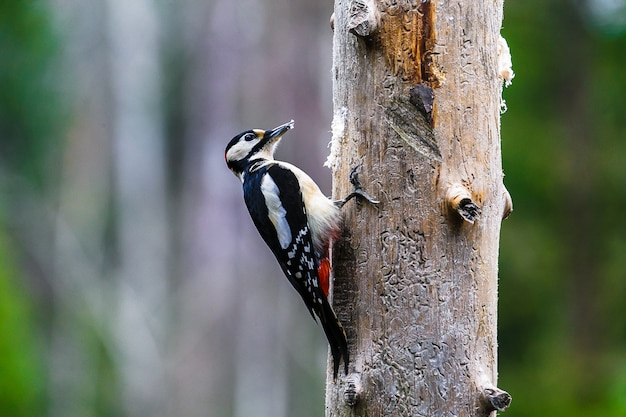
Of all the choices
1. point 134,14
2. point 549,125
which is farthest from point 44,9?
point 549,125

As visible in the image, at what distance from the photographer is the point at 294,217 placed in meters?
3.49

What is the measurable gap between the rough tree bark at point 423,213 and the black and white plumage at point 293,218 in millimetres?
91

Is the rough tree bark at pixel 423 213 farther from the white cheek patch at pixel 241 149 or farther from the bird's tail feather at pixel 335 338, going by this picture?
the white cheek patch at pixel 241 149

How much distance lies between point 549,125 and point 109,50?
7.09 m

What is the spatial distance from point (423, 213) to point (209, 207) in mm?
9014

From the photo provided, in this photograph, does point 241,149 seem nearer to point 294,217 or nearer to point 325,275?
point 294,217

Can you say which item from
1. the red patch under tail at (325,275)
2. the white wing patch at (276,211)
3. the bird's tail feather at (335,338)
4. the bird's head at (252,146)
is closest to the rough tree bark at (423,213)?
the bird's tail feather at (335,338)

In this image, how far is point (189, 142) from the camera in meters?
13.5

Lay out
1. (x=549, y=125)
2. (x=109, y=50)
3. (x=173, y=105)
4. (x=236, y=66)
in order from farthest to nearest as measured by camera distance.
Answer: (x=173, y=105)
(x=109, y=50)
(x=236, y=66)
(x=549, y=125)

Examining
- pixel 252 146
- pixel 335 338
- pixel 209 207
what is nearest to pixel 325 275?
pixel 335 338

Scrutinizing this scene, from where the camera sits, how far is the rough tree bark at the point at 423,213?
8.62ft

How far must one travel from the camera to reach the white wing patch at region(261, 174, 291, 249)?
343cm

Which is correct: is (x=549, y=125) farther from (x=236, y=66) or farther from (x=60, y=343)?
(x=60, y=343)

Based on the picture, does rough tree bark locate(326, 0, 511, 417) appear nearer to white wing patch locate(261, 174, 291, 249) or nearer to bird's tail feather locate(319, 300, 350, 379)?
bird's tail feather locate(319, 300, 350, 379)
